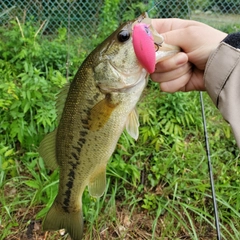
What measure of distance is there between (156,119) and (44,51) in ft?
5.41

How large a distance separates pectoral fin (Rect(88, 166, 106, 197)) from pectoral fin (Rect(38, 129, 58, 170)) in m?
0.23

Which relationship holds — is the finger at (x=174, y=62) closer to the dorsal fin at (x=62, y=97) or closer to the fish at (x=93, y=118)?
the fish at (x=93, y=118)

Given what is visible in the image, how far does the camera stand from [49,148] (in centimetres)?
195

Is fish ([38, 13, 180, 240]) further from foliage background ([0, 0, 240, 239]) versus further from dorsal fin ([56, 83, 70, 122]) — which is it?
foliage background ([0, 0, 240, 239])

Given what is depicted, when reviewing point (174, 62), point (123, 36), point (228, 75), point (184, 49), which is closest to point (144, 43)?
point (123, 36)

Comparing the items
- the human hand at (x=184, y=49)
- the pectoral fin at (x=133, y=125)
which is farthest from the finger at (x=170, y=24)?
the pectoral fin at (x=133, y=125)

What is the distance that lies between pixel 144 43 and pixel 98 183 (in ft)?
2.84

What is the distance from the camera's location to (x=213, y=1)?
5.83m

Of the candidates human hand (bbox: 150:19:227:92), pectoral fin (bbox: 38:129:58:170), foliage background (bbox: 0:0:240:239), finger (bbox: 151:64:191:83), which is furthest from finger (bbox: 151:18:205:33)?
foliage background (bbox: 0:0:240:239)

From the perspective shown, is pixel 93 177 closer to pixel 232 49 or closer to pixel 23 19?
pixel 232 49

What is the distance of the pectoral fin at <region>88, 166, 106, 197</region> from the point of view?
1.96 metres

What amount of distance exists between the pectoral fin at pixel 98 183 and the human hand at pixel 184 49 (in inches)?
22.8

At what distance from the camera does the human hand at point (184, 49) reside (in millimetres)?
1712

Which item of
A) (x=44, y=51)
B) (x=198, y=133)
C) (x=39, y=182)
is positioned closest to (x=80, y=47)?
(x=44, y=51)
